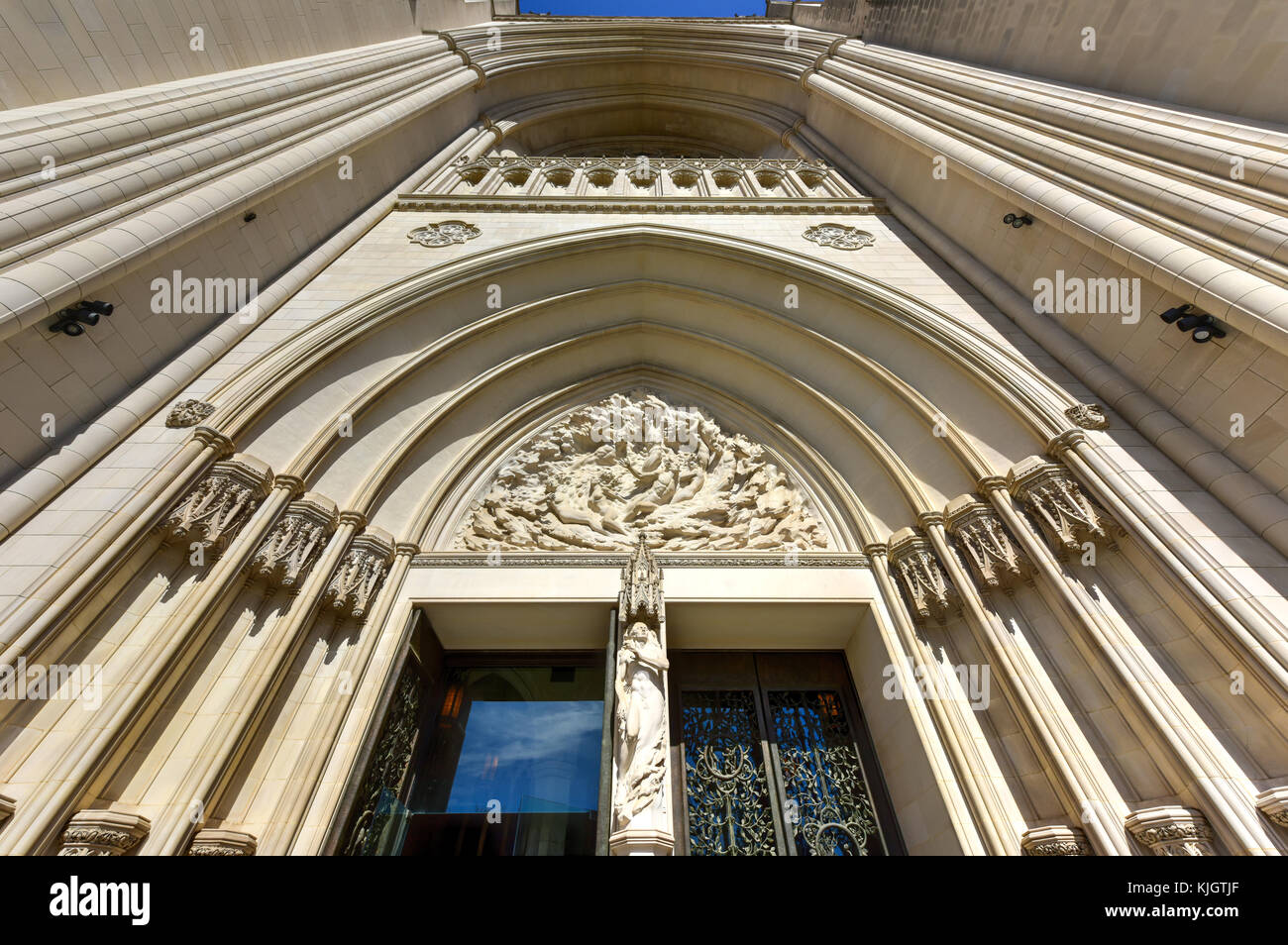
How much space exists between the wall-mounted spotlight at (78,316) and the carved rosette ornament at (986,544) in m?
6.58

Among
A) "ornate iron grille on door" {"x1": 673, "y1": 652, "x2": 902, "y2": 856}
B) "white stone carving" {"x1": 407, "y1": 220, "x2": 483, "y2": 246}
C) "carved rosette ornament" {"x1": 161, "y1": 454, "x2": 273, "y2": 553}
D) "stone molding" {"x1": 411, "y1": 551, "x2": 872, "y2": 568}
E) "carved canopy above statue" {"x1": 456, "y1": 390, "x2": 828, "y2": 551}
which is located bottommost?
"ornate iron grille on door" {"x1": 673, "y1": 652, "x2": 902, "y2": 856}

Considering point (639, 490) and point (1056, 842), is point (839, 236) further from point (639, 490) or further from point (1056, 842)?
point (1056, 842)

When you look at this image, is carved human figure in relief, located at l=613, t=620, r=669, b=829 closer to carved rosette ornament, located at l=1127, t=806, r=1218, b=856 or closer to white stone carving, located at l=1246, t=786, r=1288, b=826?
carved rosette ornament, located at l=1127, t=806, r=1218, b=856

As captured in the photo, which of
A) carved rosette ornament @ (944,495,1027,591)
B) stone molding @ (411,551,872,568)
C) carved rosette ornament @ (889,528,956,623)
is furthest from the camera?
stone molding @ (411,551,872,568)

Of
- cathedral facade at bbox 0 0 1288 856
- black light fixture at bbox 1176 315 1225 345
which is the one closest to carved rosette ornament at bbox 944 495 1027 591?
cathedral facade at bbox 0 0 1288 856

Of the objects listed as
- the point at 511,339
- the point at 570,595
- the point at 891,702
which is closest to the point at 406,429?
the point at 511,339

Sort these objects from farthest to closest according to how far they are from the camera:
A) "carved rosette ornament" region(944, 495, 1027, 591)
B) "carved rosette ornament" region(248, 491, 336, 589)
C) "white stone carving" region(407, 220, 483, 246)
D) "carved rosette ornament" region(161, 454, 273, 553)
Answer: "white stone carving" region(407, 220, 483, 246), "carved rosette ornament" region(944, 495, 1027, 591), "carved rosette ornament" region(248, 491, 336, 589), "carved rosette ornament" region(161, 454, 273, 553)

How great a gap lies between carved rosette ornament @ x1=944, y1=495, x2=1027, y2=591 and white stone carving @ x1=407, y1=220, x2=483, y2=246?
6.55m

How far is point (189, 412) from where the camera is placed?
13.9 feet

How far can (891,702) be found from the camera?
4711 mm

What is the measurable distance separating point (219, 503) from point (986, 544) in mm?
5879

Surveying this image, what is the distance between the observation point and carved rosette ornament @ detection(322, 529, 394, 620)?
452cm

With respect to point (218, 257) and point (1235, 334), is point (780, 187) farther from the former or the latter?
point (218, 257)

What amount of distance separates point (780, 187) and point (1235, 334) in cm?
736
